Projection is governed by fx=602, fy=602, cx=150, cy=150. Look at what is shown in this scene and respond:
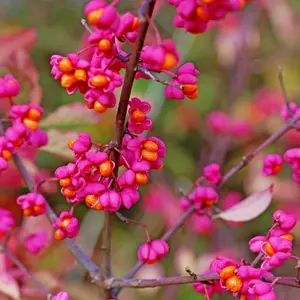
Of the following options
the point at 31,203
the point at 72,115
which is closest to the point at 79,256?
the point at 31,203

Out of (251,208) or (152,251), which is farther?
(251,208)

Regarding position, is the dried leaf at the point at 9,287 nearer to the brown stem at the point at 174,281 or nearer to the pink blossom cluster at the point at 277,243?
the brown stem at the point at 174,281

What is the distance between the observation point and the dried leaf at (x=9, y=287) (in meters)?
0.86

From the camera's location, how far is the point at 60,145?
96cm

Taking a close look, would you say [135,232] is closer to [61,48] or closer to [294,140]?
[294,140]

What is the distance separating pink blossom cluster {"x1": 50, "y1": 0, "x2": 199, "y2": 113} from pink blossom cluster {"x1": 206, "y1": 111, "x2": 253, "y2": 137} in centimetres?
98

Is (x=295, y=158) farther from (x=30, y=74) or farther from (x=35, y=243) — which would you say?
(x=30, y=74)

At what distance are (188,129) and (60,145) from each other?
0.97 metres

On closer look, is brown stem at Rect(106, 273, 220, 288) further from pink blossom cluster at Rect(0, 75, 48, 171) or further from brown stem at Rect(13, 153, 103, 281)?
pink blossom cluster at Rect(0, 75, 48, 171)

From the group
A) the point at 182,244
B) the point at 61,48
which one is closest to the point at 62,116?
the point at 182,244

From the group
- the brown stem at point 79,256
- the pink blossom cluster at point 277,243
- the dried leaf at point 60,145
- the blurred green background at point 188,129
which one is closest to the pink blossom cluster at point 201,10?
the pink blossom cluster at point 277,243

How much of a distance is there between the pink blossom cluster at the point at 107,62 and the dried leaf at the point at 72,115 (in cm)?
44

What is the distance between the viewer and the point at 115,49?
0.56 metres

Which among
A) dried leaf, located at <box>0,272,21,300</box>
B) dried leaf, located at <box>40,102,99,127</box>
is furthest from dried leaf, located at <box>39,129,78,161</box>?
dried leaf, located at <box>0,272,21,300</box>
